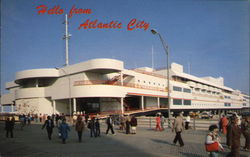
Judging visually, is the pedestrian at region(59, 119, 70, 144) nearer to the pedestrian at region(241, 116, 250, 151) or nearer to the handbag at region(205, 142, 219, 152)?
the handbag at region(205, 142, 219, 152)

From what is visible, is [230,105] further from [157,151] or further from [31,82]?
[157,151]

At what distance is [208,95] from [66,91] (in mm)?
52625

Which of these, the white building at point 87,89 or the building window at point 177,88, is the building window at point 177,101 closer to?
the white building at point 87,89

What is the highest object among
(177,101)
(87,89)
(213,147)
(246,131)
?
(87,89)

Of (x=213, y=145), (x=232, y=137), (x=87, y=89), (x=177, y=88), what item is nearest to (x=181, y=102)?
(x=177, y=88)

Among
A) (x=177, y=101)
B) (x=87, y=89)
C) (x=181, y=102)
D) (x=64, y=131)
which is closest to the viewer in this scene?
(x=64, y=131)

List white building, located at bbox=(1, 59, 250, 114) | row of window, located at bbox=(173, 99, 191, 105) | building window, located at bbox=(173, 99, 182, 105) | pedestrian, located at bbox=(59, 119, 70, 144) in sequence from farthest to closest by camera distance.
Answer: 1. row of window, located at bbox=(173, 99, 191, 105)
2. building window, located at bbox=(173, 99, 182, 105)
3. white building, located at bbox=(1, 59, 250, 114)
4. pedestrian, located at bbox=(59, 119, 70, 144)

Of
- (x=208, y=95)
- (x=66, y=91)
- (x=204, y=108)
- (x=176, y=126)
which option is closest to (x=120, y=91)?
(x=66, y=91)

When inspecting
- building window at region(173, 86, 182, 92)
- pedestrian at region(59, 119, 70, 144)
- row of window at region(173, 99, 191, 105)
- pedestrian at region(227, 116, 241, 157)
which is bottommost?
row of window at region(173, 99, 191, 105)

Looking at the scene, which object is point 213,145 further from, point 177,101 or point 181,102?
point 181,102

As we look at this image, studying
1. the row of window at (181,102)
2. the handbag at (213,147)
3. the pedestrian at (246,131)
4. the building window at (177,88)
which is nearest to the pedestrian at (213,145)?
the handbag at (213,147)

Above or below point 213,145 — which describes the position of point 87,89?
above

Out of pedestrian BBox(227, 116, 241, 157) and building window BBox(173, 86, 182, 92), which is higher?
building window BBox(173, 86, 182, 92)

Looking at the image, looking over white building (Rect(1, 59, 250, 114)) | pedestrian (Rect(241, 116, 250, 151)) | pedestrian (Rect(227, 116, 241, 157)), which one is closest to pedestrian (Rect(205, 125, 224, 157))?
pedestrian (Rect(227, 116, 241, 157))
